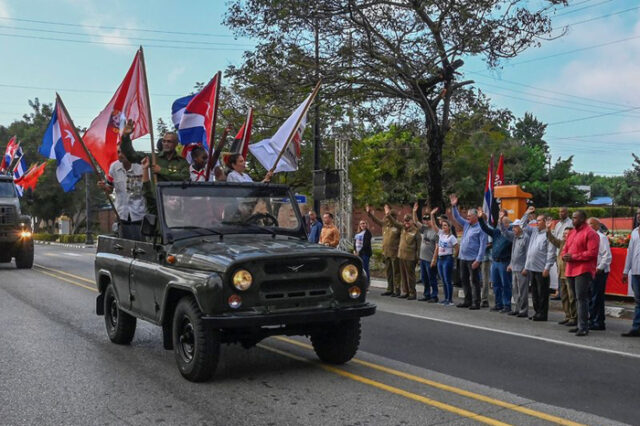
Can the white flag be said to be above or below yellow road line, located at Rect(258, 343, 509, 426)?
above

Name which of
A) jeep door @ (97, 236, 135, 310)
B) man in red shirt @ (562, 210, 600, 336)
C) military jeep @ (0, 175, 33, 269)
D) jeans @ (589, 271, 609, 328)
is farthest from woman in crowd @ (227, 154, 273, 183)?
military jeep @ (0, 175, 33, 269)

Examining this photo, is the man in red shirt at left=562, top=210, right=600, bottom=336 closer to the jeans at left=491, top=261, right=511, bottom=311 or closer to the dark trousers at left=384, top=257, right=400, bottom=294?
the jeans at left=491, top=261, right=511, bottom=311

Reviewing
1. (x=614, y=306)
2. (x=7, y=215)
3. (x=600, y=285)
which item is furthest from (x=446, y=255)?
(x=7, y=215)

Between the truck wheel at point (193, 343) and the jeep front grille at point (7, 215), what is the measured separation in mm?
17068

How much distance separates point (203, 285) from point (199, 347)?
0.60 metres

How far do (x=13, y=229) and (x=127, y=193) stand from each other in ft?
48.2

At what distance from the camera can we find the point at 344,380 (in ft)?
21.9

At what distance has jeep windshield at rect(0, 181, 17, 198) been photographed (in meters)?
21.9

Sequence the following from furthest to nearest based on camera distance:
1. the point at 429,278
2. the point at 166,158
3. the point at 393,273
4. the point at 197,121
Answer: the point at 393,273 → the point at 429,278 → the point at 197,121 → the point at 166,158

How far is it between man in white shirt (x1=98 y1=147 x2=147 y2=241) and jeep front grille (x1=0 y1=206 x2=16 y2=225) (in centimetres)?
1433

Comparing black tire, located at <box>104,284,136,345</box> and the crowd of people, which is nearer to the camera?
black tire, located at <box>104,284,136,345</box>

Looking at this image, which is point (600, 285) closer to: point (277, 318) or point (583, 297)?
point (583, 297)

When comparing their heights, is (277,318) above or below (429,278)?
above

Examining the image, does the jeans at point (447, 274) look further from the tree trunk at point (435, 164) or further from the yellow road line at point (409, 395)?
the yellow road line at point (409, 395)
